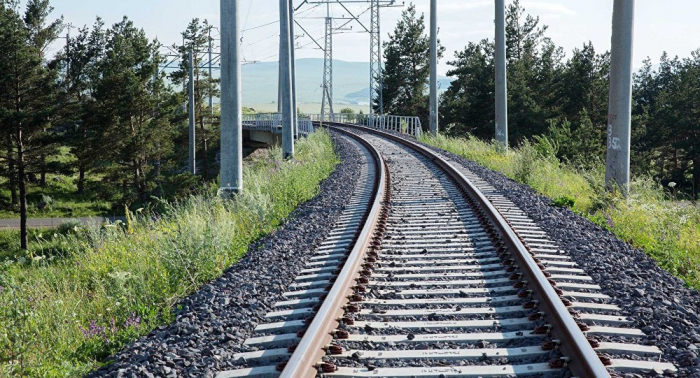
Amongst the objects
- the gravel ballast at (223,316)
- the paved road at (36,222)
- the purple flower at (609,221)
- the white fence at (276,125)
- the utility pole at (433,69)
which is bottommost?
the paved road at (36,222)

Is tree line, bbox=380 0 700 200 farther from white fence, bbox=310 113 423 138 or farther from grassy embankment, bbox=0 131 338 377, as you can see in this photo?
grassy embankment, bbox=0 131 338 377

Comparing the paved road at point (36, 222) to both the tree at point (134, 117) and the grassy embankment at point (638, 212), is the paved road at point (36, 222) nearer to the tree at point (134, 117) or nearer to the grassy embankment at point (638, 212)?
the tree at point (134, 117)

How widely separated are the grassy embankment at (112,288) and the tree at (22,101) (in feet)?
119

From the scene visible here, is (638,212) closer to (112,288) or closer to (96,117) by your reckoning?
(112,288)

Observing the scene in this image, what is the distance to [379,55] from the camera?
5316 cm

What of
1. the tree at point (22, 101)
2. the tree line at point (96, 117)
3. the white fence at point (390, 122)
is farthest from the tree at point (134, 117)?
the white fence at point (390, 122)

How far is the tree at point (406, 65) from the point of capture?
76250 mm

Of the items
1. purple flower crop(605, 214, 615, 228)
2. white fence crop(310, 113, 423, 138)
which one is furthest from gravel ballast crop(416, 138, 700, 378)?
white fence crop(310, 113, 423, 138)

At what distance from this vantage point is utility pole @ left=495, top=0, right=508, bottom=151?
21.4m

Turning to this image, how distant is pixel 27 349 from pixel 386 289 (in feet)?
9.84

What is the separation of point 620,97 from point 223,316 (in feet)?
28.0

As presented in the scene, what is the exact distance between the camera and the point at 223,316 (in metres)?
5.63

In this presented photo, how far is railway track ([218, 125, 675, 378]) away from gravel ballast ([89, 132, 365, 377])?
150 mm

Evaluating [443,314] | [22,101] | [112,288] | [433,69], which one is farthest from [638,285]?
[22,101]
